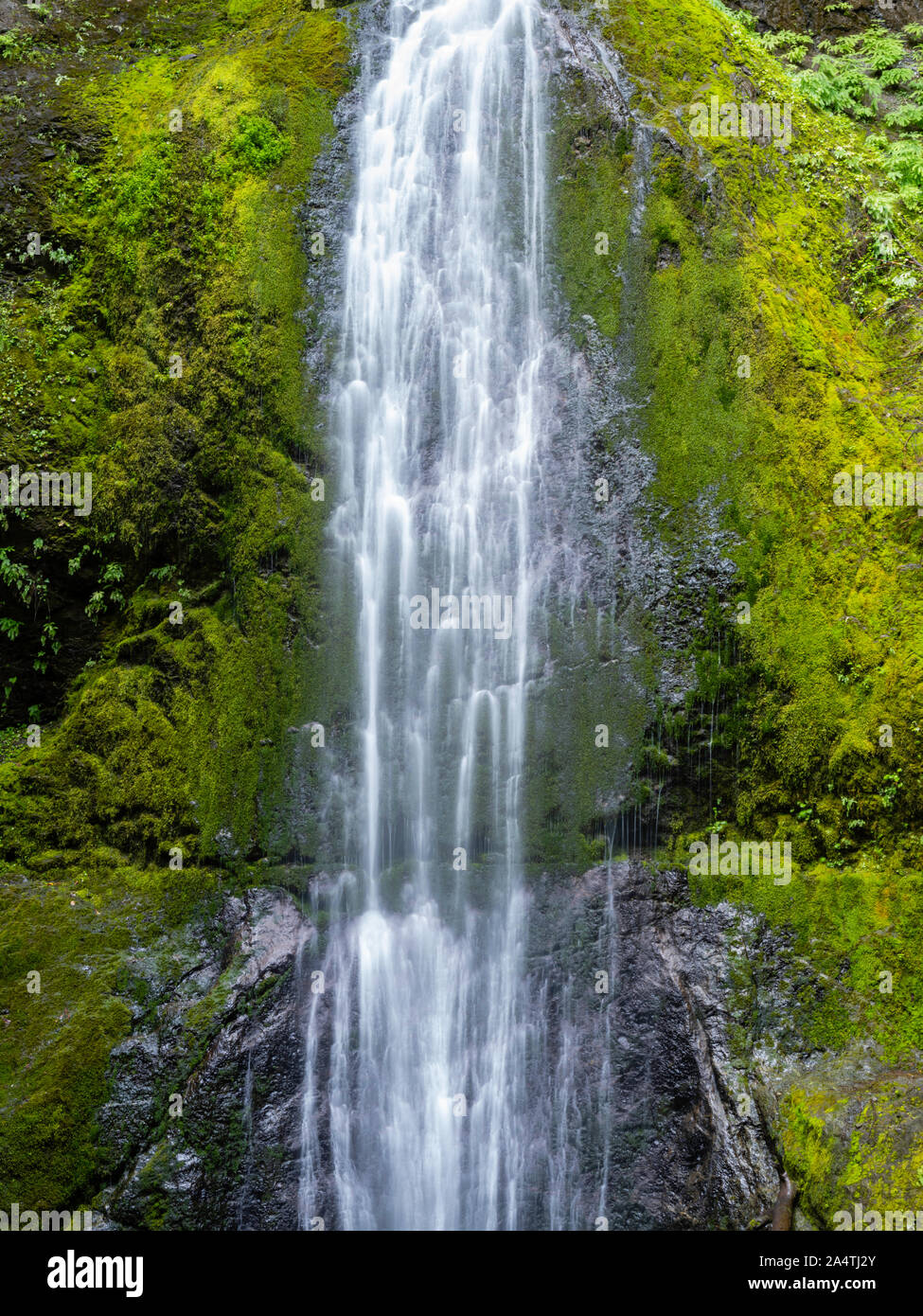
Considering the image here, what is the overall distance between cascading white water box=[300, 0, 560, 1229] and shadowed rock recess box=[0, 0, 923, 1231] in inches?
1.8

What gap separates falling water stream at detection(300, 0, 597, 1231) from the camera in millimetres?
8031

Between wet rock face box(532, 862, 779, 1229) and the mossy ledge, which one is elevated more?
the mossy ledge

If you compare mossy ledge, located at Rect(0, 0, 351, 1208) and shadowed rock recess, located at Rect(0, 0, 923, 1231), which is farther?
mossy ledge, located at Rect(0, 0, 351, 1208)

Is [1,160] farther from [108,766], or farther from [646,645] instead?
[646,645]

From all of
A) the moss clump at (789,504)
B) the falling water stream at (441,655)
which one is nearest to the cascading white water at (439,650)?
the falling water stream at (441,655)

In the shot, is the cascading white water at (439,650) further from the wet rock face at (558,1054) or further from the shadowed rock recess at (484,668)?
the wet rock face at (558,1054)

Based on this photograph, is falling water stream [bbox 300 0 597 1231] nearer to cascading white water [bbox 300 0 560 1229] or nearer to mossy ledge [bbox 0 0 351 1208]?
cascading white water [bbox 300 0 560 1229]

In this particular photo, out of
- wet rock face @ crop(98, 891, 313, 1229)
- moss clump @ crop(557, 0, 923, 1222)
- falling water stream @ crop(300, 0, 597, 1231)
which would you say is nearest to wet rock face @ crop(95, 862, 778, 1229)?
wet rock face @ crop(98, 891, 313, 1229)

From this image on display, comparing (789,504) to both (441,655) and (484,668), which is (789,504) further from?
(441,655)

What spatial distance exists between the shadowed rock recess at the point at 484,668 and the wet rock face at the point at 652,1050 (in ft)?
0.11

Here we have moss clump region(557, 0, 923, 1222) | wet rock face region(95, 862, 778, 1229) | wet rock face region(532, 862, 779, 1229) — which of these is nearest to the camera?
wet rock face region(532, 862, 779, 1229)

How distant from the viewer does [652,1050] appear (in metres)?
8.02

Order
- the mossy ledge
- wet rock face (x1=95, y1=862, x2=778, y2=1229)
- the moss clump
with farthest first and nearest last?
the mossy ledge
the moss clump
wet rock face (x1=95, y1=862, x2=778, y2=1229)
